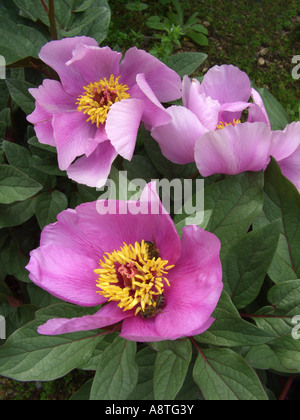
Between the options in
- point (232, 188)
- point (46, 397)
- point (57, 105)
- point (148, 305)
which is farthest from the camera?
point (46, 397)

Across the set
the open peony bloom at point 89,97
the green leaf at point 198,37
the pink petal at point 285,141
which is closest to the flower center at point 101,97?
the open peony bloom at point 89,97

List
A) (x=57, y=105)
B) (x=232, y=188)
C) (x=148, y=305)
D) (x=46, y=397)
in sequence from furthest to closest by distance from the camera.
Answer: (x=46, y=397) → (x=57, y=105) → (x=232, y=188) → (x=148, y=305)

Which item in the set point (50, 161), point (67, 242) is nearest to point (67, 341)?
point (67, 242)

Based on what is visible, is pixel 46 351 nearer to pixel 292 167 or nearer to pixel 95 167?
pixel 95 167

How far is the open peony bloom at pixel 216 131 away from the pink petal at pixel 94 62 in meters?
0.16

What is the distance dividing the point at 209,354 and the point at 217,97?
54cm

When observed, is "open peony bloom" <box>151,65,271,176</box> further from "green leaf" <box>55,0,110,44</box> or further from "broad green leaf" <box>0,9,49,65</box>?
"broad green leaf" <box>0,9,49,65</box>

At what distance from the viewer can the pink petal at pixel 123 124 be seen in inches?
30.6

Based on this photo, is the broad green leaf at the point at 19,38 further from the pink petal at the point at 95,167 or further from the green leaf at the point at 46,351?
the green leaf at the point at 46,351

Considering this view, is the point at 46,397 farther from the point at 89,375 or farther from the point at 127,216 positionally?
the point at 127,216

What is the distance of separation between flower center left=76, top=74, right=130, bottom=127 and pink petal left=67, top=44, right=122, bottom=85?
0.7 inches

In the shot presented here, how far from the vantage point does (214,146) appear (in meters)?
0.76

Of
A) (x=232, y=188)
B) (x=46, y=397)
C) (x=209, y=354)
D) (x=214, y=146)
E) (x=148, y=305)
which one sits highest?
(x=214, y=146)

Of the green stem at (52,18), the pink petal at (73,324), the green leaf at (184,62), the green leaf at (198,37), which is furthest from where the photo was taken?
the green leaf at (198,37)
